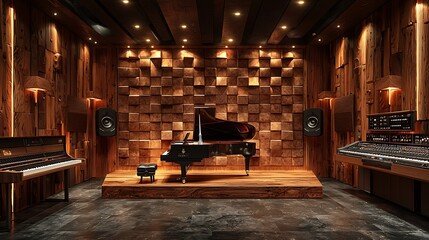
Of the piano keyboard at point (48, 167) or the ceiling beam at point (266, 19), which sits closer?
the piano keyboard at point (48, 167)

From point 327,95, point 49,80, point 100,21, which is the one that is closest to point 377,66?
point 327,95

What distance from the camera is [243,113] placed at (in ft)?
24.0

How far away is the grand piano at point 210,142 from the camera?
201 inches

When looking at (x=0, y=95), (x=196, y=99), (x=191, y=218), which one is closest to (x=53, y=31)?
(x=0, y=95)

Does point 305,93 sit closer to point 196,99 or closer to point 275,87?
point 275,87

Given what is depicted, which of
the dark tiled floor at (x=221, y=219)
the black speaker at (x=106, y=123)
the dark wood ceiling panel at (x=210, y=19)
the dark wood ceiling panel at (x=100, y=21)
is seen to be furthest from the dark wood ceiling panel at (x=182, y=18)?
the dark tiled floor at (x=221, y=219)

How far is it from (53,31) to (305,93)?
527 cm

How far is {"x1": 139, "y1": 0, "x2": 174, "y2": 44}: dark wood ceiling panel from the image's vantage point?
200 inches

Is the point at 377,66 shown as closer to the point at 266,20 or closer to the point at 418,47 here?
the point at 418,47

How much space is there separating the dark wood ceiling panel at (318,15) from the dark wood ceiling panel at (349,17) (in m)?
0.10

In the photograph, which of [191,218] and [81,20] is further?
[81,20]

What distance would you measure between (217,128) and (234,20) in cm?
196

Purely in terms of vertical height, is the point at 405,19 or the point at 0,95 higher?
the point at 405,19

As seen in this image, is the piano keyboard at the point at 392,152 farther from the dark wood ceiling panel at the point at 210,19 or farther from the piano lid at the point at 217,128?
the dark wood ceiling panel at the point at 210,19
